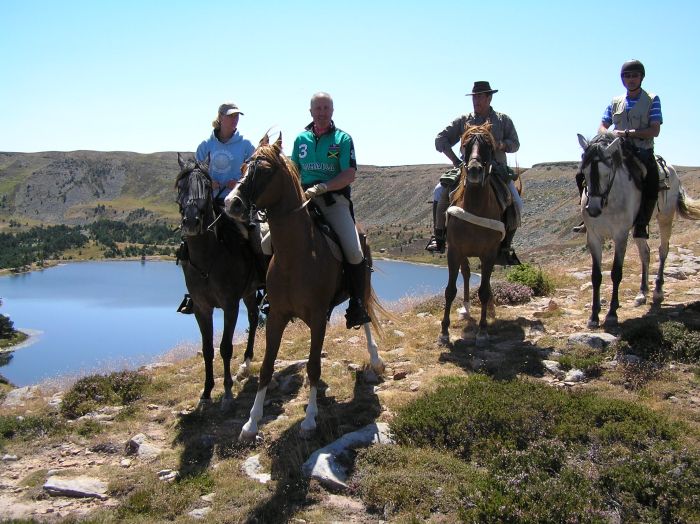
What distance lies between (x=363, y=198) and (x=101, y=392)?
467ft

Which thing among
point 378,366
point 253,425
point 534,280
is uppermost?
point 534,280

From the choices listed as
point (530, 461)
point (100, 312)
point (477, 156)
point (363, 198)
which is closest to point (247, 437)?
point (530, 461)

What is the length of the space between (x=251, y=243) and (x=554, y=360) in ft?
15.5

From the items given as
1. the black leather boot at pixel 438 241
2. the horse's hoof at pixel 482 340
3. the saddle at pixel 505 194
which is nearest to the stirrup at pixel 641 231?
the saddle at pixel 505 194

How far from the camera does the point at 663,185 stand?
9.59 metres

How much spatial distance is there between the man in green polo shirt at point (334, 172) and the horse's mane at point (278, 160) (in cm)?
66

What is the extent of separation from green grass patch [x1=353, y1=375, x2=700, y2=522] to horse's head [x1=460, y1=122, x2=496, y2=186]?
125 inches

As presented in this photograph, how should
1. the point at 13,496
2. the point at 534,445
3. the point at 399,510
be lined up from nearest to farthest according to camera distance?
the point at 399,510
the point at 534,445
the point at 13,496

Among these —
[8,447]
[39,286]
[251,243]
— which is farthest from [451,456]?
[39,286]

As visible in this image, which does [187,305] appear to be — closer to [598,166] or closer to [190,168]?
[190,168]

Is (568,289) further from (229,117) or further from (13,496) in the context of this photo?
(13,496)

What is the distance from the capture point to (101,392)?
8.16m

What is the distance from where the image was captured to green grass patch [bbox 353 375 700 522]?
4238mm

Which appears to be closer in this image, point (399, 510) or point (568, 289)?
point (399, 510)
